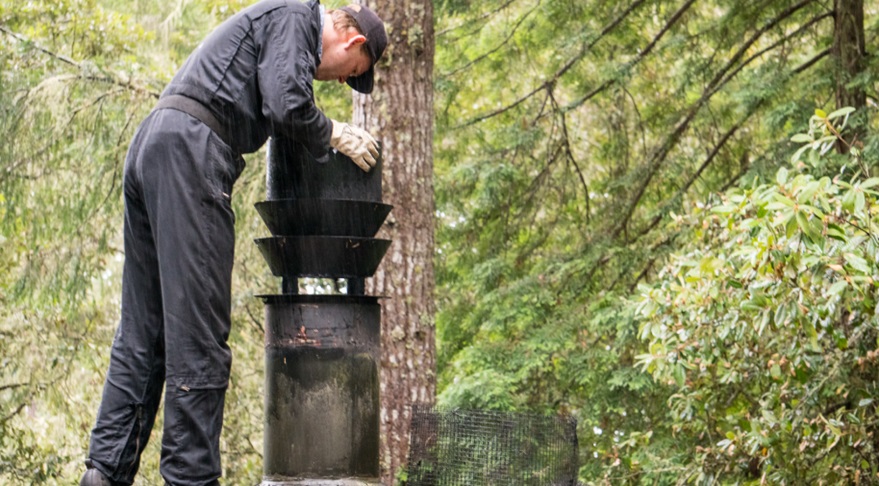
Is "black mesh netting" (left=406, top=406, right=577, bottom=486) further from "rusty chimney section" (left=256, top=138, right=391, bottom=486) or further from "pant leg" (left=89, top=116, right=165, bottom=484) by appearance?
"pant leg" (left=89, top=116, right=165, bottom=484)

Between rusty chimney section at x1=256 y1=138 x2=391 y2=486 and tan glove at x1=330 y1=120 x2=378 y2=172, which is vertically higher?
tan glove at x1=330 y1=120 x2=378 y2=172

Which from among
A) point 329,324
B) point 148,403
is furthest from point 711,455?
point 148,403

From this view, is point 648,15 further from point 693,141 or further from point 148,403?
point 148,403

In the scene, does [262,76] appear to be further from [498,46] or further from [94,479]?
[498,46]

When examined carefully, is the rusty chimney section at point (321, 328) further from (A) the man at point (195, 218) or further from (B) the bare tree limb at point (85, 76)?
(B) the bare tree limb at point (85, 76)

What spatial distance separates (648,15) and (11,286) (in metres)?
5.28

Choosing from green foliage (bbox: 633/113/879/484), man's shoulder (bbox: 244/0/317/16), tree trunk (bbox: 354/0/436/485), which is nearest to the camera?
man's shoulder (bbox: 244/0/317/16)

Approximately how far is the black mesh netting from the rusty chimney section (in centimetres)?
37

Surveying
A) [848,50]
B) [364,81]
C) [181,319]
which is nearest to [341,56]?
[364,81]

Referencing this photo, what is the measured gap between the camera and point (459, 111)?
31.4ft

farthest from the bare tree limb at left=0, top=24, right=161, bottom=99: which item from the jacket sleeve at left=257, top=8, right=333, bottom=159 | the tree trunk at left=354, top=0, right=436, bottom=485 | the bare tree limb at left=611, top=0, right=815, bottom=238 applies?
the jacket sleeve at left=257, top=8, right=333, bottom=159

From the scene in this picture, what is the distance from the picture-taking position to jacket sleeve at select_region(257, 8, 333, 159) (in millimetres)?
3227

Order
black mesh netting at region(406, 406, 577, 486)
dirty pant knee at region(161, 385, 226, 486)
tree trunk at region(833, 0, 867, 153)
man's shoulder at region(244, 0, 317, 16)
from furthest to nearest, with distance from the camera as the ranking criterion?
tree trunk at region(833, 0, 867, 153), black mesh netting at region(406, 406, 577, 486), man's shoulder at region(244, 0, 317, 16), dirty pant knee at region(161, 385, 226, 486)

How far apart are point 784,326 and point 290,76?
277 cm
